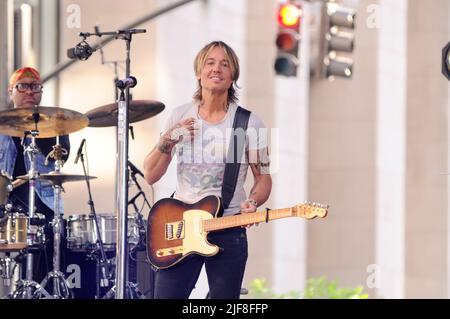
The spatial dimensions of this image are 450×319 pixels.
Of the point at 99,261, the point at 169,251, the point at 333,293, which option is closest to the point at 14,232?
the point at 99,261

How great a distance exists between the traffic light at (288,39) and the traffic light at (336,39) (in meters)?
0.29

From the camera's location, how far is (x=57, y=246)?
44.8 ft

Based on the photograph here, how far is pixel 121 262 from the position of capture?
12.8 metres

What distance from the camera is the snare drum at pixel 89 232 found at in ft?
44.9

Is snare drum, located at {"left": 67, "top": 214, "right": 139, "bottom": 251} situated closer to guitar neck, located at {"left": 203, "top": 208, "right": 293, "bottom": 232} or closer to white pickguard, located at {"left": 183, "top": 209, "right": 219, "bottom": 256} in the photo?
white pickguard, located at {"left": 183, "top": 209, "right": 219, "bottom": 256}

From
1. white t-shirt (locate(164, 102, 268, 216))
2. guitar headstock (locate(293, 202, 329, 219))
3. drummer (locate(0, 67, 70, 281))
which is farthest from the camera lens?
drummer (locate(0, 67, 70, 281))

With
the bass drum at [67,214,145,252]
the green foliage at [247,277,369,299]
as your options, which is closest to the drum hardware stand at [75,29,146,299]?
the bass drum at [67,214,145,252]

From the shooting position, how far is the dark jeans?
500 inches

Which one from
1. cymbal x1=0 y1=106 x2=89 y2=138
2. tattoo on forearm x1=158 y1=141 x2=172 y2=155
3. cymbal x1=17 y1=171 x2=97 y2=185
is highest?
cymbal x1=0 y1=106 x2=89 y2=138

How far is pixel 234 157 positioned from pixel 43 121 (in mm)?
1612

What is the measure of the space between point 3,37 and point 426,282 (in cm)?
1481

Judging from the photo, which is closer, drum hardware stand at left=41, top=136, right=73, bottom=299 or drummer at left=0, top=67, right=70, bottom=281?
drum hardware stand at left=41, top=136, right=73, bottom=299

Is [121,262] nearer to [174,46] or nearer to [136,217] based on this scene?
[136,217]

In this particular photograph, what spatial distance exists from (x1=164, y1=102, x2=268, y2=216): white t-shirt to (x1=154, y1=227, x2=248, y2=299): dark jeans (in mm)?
206
